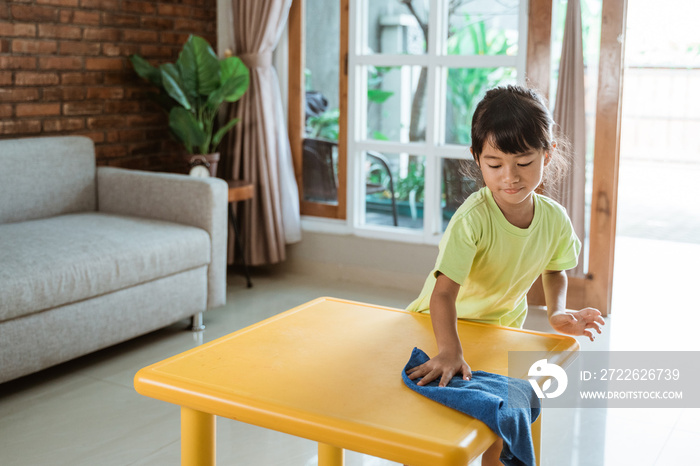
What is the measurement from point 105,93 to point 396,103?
1.53m

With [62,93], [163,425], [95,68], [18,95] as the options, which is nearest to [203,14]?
[95,68]

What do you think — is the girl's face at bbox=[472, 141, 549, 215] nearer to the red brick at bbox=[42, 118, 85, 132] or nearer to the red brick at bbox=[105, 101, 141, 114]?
the red brick at bbox=[42, 118, 85, 132]

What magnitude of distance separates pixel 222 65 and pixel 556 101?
172cm

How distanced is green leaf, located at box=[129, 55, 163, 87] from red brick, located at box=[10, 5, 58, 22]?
0.43 meters

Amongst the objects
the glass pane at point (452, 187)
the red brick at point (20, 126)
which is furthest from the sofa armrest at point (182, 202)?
the glass pane at point (452, 187)

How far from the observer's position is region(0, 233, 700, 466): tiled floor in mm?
2107

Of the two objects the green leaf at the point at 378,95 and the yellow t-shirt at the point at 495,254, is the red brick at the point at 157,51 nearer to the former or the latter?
the green leaf at the point at 378,95

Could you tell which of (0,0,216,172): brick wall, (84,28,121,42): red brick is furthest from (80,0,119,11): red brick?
(84,28,121,42): red brick

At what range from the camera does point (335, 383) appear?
1143mm

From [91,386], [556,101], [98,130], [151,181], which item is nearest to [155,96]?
[98,130]

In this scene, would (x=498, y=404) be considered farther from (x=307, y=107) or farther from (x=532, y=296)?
(x=307, y=107)

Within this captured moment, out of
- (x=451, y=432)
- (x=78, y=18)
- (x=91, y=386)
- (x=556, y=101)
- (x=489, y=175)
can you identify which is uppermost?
(x=78, y=18)

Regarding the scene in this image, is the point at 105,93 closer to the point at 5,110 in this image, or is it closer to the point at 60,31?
the point at 60,31

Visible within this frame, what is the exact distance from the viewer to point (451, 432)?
3.20 feet
